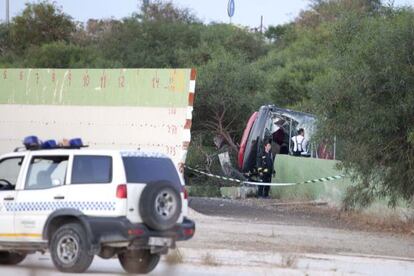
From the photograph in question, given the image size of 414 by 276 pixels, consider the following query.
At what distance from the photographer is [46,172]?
1351cm

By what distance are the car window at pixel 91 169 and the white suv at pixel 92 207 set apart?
0.05 ft

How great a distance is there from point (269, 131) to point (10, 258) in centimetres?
1720

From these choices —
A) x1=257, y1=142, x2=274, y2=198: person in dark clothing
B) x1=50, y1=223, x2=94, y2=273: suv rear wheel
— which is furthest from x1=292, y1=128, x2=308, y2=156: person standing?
x1=50, y1=223, x2=94, y2=273: suv rear wheel

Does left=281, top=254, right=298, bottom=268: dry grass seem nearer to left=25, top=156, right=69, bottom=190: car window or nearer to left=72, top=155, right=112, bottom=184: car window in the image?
left=72, top=155, right=112, bottom=184: car window

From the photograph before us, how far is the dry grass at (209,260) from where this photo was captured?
588 inches

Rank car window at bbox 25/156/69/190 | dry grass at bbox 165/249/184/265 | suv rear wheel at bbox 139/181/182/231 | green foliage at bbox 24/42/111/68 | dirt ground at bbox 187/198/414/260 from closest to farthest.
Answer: suv rear wheel at bbox 139/181/182/231, car window at bbox 25/156/69/190, dry grass at bbox 165/249/184/265, dirt ground at bbox 187/198/414/260, green foliage at bbox 24/42/111/68

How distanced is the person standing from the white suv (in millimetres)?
17067

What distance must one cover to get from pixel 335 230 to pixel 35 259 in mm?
7941

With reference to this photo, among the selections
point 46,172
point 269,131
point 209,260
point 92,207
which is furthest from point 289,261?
point 269,131

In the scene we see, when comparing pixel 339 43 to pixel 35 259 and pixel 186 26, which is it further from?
pixel 186 26

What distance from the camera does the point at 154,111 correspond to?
22344 mm

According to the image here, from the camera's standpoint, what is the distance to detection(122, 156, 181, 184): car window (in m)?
12.8

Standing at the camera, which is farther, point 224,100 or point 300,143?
point 224,100

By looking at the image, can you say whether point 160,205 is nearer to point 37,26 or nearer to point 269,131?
point 269,131
